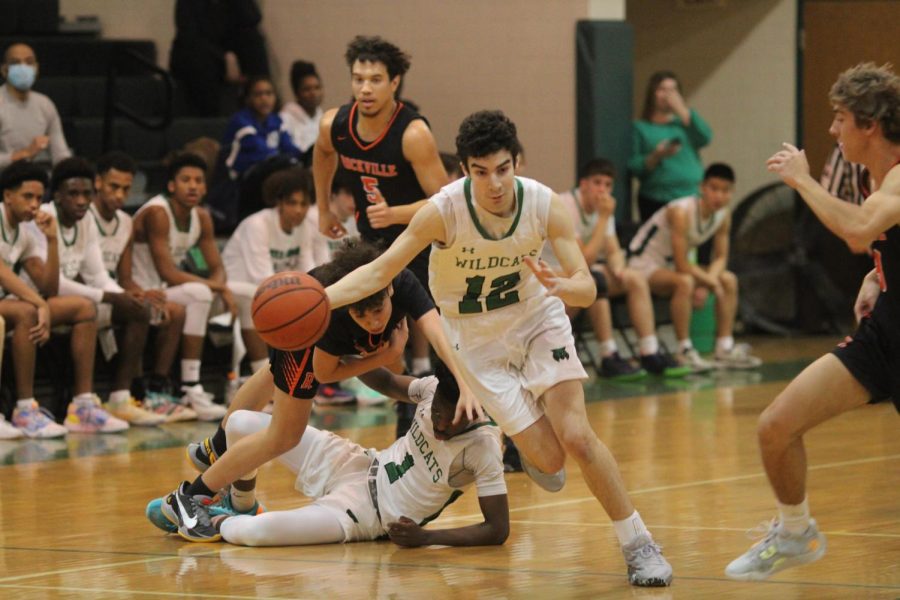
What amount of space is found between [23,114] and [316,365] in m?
5.43

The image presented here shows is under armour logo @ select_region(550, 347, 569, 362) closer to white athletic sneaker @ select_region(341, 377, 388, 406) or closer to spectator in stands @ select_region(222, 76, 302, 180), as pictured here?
white athletic sneaker @ select_region(341, 377, 388, 406)

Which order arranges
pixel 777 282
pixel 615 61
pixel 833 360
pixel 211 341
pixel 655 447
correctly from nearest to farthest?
pixel 833 360 < pixel 655 447 < pixel 211 341 < pixel 615 61 < pixel 777 282

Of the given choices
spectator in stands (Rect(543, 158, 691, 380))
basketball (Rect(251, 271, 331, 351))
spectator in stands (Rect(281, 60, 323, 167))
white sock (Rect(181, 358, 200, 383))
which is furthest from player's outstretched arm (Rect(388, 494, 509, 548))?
spectator in stands (Rect(281, 60, 323, 167))

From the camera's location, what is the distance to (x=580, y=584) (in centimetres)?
469

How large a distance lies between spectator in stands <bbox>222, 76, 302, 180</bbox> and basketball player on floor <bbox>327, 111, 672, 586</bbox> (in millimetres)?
5842

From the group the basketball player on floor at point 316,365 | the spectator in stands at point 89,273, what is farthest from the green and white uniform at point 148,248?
the basketball player on floor at point 316,365

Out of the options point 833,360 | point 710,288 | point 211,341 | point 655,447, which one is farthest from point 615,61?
point 833,360

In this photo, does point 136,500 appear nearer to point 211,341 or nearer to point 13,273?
point 13,273

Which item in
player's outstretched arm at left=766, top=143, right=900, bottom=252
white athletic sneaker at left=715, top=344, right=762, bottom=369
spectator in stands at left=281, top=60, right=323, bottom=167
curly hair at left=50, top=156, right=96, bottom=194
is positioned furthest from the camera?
spectator in stands at left=281, top=60, right=323, bottom=167

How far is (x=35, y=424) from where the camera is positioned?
835cm

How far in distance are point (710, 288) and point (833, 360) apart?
6.75 m

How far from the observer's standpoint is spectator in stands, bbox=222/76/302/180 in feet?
35.4

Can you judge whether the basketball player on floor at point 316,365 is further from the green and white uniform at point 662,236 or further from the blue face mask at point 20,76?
the green and white uniform at point 662,236

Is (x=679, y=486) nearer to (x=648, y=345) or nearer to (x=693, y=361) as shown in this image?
(x=648, y=345)
